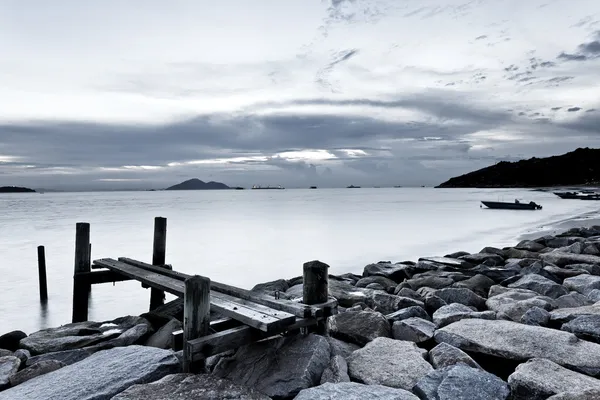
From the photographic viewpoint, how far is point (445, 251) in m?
21.7

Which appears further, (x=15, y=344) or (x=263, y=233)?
(x=263, y=233)

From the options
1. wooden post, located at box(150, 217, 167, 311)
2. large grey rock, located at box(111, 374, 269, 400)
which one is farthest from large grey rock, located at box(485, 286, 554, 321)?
wooden post, located at box(150, 217, 167, 311)

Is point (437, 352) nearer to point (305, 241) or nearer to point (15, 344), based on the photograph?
point (15, 344)

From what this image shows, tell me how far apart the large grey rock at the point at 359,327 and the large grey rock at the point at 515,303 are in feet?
5.55

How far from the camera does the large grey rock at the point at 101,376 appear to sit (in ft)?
13.8

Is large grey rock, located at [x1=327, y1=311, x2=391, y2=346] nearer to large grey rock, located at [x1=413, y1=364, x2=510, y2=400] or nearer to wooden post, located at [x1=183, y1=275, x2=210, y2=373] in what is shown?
large grey rock, located at [x1=413, y1=364, x2=510, y2=400]

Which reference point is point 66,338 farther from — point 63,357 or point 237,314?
point 237,314

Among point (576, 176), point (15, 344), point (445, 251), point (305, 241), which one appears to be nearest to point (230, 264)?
point (305, 241)

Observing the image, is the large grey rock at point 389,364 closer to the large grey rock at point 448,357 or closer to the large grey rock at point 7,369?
the large grey rock at point 448,357

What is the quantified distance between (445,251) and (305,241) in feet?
27.6

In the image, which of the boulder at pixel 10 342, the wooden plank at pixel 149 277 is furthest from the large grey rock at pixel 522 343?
the boulder at pixel 10 342

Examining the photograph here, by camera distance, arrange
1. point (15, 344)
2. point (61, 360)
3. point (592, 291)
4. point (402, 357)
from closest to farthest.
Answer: point (402, 357) < point (61, 360) < point (15, 344) < point (592, 291)

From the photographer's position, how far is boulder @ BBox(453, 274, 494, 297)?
28.5 ft

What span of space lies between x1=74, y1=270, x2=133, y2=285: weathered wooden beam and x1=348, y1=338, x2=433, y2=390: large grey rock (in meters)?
6.46
